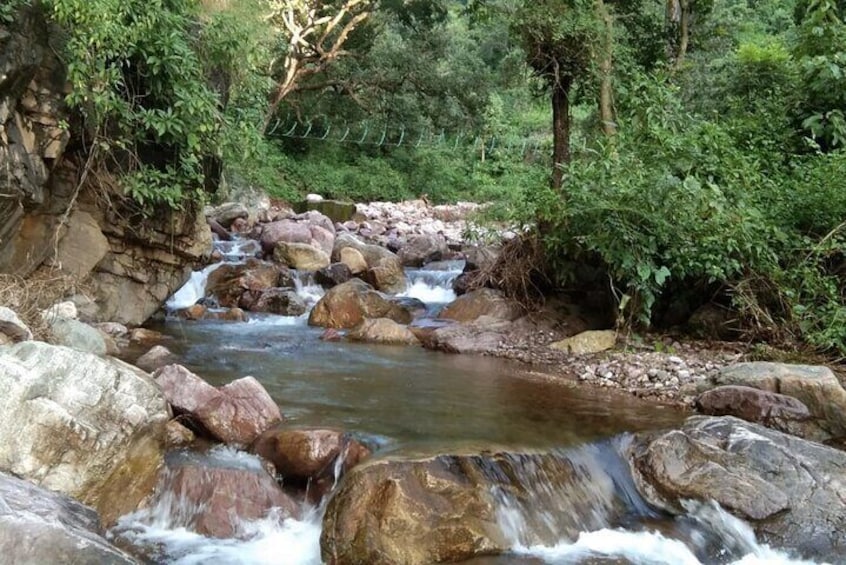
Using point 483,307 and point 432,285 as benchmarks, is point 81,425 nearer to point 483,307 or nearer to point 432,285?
point 483,307

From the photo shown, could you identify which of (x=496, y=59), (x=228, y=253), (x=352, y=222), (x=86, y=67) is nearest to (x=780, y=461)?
(x=86, y=67)

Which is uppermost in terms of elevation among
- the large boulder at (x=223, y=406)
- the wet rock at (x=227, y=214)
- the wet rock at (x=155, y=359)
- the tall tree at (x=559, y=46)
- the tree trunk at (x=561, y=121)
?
the tall tree at (x=559, y=46)

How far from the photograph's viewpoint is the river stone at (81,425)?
4410 millimetres

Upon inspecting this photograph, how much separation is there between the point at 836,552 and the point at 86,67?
734cm

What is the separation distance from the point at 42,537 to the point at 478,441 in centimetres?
324

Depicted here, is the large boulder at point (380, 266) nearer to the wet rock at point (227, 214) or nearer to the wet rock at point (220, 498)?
the wet rock at point (227, 214)

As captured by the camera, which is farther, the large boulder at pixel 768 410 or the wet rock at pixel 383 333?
the wet rock at pixel 383 333

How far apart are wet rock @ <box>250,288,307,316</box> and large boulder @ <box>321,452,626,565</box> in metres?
6.72

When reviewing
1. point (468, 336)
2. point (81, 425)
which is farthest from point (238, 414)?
point (468, 336)

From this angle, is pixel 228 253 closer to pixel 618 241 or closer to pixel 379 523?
pixel 618 241

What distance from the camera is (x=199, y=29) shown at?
28.0 feet

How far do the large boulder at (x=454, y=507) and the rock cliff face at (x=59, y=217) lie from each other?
16.0ft

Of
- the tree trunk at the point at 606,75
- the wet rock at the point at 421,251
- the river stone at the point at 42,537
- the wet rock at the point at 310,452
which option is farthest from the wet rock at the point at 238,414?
the wet rock at the point at 421,251

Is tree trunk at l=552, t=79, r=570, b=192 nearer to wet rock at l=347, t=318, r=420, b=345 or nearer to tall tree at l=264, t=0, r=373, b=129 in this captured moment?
wet rock at l=347, t=318, r=420, b=345
